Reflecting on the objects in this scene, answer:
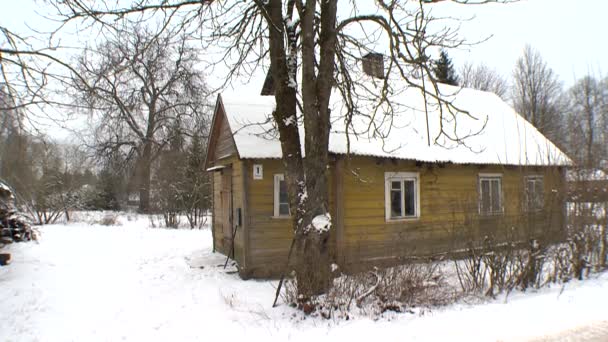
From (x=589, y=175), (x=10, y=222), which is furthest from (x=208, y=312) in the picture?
(x=589, y=175)

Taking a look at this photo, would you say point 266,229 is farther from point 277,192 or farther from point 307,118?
point 307,118

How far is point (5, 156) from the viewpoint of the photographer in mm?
11094

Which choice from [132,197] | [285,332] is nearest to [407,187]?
[285,332]

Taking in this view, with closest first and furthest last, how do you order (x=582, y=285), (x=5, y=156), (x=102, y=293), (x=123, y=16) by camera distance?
(x=123, y=16) < (x=582, y=285) < (x=102, y=293) < (x=5, y=156)

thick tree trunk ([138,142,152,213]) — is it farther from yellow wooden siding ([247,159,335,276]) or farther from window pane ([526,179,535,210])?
window pane ([526,179,535,210])

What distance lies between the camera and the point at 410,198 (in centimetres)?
1162

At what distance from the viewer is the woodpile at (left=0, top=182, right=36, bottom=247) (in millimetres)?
10914

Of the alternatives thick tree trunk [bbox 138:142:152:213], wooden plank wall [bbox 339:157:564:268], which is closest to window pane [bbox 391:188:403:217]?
wooden plank wall [bbox 339:157:564:268]

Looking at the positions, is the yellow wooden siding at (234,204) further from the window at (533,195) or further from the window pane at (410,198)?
the window at (533,195)

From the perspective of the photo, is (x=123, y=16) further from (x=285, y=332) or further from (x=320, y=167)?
(x=285, y=332)

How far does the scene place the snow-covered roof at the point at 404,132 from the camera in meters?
9.30

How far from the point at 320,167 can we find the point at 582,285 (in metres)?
5.45

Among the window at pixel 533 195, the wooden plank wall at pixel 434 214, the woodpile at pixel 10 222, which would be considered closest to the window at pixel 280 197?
the wooden plank wall at pixel 434 214

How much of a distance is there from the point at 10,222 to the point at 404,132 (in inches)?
452
